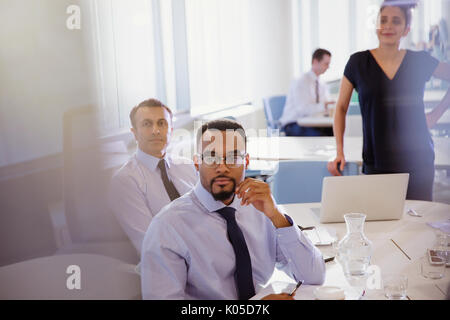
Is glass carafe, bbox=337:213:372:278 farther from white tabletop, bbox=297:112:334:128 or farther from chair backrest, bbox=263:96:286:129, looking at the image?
chair backrest, bbox=263:96:286:129

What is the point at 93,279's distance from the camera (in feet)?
5.11

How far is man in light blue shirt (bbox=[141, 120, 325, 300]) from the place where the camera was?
141cm

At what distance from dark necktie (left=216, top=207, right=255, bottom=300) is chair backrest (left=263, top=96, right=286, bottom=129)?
15.7 feet

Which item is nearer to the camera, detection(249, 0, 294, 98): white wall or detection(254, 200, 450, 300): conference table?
detection(254, 200, 450, 300): conference table

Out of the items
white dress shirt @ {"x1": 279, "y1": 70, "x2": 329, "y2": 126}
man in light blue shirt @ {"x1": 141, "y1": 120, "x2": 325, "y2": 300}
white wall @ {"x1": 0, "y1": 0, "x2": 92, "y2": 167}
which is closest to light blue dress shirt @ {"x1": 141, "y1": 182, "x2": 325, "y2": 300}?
man in light blue shirt @ {"x1": 141, "y1": 120, "x2": 325, "y2": 300}

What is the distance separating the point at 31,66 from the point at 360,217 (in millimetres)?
1089

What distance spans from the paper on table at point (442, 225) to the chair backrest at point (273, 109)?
14.0 ft

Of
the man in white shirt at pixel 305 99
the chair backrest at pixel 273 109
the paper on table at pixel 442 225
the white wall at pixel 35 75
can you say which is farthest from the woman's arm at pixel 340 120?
the chair backrest at pixel 273 109

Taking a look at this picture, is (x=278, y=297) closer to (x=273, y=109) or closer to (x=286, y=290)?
(x=286, y=290)

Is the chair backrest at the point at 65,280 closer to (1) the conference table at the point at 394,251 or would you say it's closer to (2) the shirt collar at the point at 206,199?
(2) the shirt collar at the point at 206,199

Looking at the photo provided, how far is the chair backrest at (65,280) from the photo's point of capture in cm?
146

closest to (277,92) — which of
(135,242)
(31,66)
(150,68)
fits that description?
(150,68)

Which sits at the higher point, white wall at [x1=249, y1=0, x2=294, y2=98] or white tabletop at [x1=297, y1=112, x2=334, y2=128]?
white wall at [x1=249, y1=0, x2=294, y2=98]
